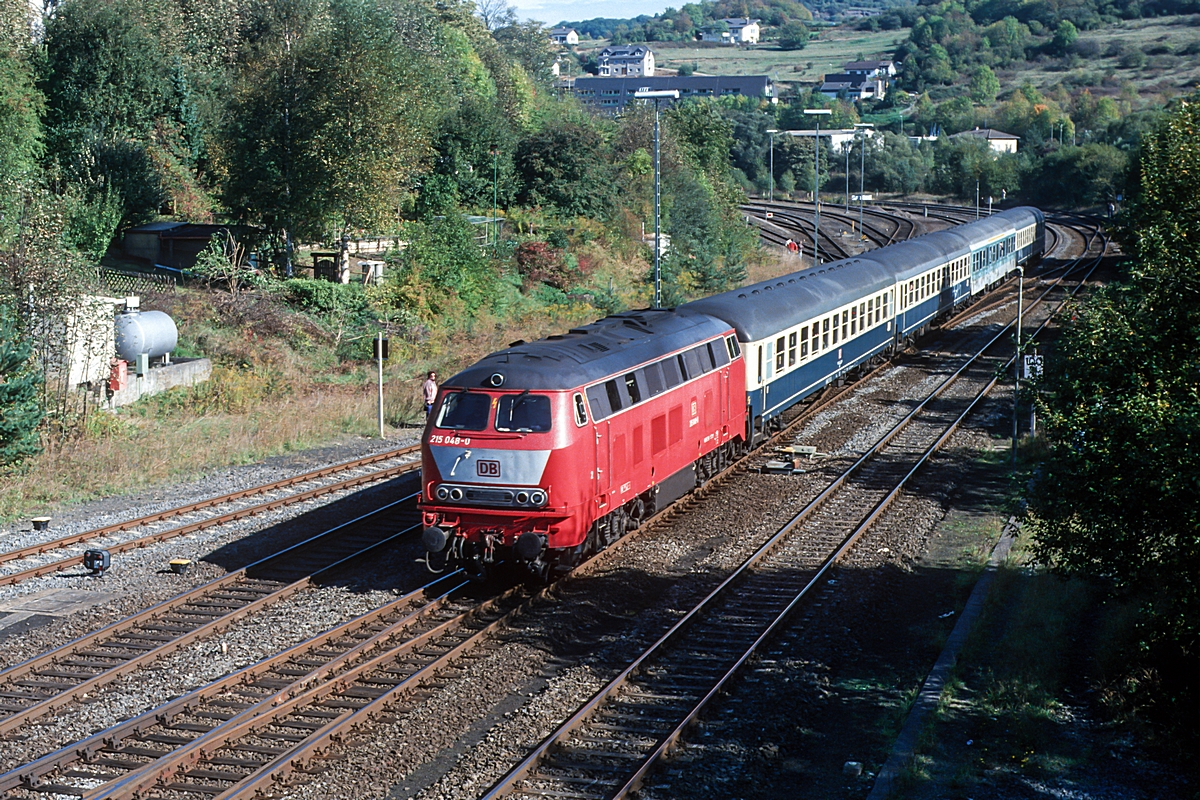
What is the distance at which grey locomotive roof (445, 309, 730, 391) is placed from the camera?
48.6 ft

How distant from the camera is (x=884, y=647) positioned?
13.5 metres

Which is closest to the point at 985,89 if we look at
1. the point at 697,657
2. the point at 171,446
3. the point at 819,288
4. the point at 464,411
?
the point at 819,288

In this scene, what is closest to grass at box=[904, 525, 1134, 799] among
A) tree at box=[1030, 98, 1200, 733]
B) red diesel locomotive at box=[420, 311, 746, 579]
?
tree at box=[1030, 98, 1200, 733]

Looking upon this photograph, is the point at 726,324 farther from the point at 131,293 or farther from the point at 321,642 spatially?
the point at 131,293

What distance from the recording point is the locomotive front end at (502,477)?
→ 14430 millimetres

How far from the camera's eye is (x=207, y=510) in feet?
64.1

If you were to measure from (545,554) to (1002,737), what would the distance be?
20.8ft

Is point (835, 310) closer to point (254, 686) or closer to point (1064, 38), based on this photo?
point (254, 686)

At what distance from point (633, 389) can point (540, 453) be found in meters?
2.61

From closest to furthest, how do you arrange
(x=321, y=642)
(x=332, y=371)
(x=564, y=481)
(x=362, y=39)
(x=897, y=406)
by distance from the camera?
(x=321, y=642) < (x=564, y=481) < (x=897, y=406) < (x=332, y=371) < (x=362, y=39)

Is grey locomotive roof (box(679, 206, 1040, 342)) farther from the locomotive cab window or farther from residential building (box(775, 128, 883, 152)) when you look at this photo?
residential building (box(775, 128, 883, 152))

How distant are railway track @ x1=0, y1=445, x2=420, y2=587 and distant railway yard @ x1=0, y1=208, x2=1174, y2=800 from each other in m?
0.06

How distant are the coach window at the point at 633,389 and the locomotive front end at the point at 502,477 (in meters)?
1.84

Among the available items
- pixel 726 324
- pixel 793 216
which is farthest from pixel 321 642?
pixel 793 216
